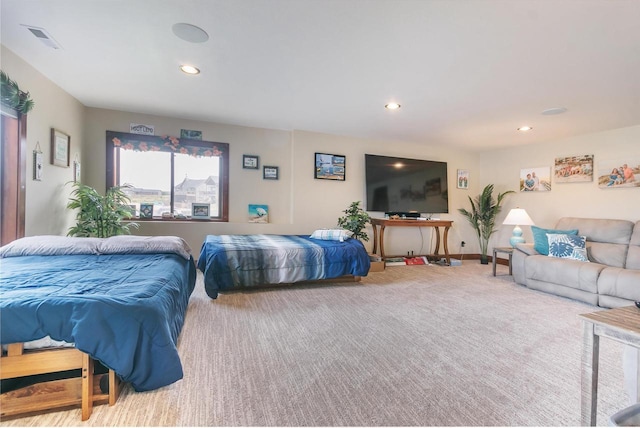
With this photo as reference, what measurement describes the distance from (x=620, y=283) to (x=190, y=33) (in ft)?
15.0

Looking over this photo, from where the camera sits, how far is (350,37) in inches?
81.7

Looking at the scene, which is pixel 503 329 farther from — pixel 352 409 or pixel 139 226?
pixel 139 226

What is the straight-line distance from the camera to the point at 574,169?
4.50 meters

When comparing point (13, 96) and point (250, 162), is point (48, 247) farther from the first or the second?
point (250, 162)

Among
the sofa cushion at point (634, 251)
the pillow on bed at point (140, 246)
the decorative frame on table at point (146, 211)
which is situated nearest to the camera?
the pillow on bed at point (140, 246)

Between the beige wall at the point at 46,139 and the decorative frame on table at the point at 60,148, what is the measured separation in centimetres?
4

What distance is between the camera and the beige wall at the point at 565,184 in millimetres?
3957

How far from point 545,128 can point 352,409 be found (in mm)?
4769

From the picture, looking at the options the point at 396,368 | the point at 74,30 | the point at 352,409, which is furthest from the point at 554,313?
the point at 74,30

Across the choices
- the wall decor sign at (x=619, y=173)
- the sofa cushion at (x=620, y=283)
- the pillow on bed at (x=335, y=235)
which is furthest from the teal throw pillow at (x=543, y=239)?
the pillow on bed at (x=335, y=235)

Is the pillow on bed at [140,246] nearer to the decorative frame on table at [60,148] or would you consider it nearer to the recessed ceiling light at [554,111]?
the decorative frame on table at [60,148]

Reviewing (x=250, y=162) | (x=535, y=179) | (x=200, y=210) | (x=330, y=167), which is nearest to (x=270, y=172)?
(x=250, y=162)

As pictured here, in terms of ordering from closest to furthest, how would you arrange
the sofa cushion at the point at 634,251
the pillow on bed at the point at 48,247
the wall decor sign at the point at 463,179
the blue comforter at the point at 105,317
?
the blue comforter at the point at 105,317 → the pillow on bed at the point at 48,247 → the sofa cushion at the point at 634,251 → the wall decor sign at the point at 463,179

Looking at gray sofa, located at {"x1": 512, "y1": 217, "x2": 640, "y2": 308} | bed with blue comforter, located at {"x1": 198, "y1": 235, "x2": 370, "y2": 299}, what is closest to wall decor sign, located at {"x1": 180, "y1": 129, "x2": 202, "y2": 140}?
bed with blue comforter, located at {"x1": 198, "y1": 235, "x2": 370, "y2": 299}
